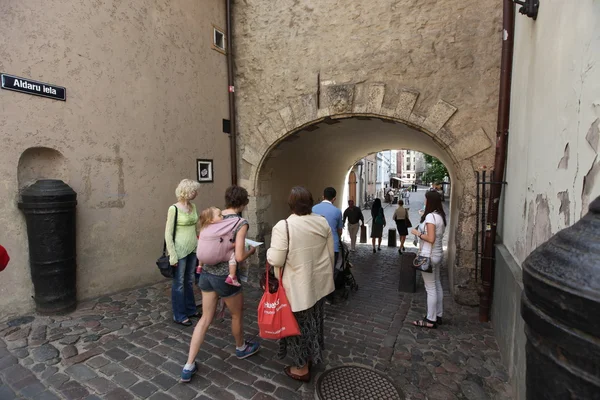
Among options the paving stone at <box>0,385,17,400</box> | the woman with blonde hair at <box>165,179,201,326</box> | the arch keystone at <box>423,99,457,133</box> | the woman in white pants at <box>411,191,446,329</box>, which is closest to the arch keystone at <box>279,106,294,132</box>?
the arch keystone at <box>423,99,457,133</box>

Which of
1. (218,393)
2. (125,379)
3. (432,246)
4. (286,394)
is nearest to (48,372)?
(125,379)

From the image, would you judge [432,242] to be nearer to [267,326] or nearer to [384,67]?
[267,326]

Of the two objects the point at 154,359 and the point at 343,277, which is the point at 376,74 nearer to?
the point at 343,277

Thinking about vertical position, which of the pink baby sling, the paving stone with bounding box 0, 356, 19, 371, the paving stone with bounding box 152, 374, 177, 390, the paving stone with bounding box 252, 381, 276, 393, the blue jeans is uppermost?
the pink baby sling

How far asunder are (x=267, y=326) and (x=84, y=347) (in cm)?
189

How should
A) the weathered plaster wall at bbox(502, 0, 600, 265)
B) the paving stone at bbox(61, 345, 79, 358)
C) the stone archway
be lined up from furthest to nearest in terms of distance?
the stone archway, the paving stone at bbox(61, 345, 79, 358), the weathered plaster wall at bbox(502, 0, 600, 265)

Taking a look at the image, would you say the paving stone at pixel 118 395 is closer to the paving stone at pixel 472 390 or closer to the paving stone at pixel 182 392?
the paving stone at pixel 182 392

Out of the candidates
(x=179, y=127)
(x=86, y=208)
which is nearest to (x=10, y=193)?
(x=86, y=208)

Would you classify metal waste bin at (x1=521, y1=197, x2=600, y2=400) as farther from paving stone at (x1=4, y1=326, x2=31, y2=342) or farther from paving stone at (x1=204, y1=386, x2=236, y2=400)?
paving stone at (x1=4, y1=326, x2=31, y2=342)

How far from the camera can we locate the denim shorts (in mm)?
2611

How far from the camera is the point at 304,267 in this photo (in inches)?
96.9

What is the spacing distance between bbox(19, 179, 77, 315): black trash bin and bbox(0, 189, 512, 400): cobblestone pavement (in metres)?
0.22

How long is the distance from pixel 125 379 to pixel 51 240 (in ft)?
6.02

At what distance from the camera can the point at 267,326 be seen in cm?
245
